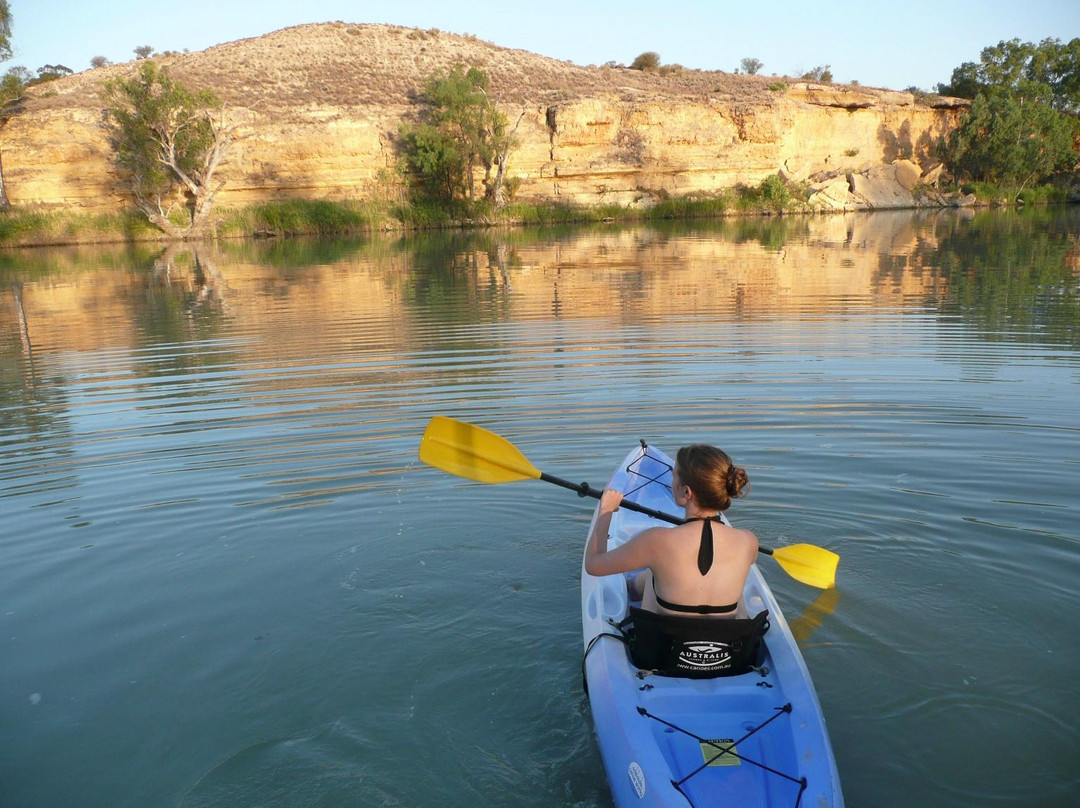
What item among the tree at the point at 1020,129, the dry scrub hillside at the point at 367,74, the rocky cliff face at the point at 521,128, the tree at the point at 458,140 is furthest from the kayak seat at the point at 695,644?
the tree at the point at 1020,129

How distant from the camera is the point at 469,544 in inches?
196

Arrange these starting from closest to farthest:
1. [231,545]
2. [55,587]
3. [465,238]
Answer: [55,587]
[231,545]
[465,238]

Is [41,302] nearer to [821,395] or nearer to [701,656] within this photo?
[821,395]

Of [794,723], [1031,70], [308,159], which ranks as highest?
[1031,70]

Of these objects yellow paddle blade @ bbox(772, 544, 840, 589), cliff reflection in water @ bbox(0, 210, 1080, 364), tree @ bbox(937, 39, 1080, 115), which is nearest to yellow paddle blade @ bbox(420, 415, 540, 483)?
yellow paddle blade @ bbox(772, 544, 840, 589)

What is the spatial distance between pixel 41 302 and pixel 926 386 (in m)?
16.0

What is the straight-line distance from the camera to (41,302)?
1627 cm

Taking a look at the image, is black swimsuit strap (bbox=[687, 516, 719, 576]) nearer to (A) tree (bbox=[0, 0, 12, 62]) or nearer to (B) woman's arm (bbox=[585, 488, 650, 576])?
(B) woman's arm (bbox=[585, 488, 650, 576])

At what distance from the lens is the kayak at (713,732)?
2666 mm

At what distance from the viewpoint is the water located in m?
3.19

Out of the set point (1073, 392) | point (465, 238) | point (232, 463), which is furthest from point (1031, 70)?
point (232, 463)

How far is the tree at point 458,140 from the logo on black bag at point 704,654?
3656cm

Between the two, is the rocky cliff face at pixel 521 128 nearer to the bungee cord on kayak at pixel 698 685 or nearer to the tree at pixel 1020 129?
the tree at pixel 1020 129

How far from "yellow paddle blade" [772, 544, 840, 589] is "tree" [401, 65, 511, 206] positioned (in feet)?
117
